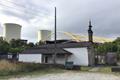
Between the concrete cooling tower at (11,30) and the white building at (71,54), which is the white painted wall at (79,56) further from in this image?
the concrete cooling tower at (11,30)

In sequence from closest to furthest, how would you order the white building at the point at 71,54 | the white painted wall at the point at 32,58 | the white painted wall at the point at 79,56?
the white painted wall at the point at 79,56 → the white building at the point at 71,54 → the white painted wall at the point at 32,58

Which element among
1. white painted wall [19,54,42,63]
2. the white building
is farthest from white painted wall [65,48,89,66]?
white painted wall [19,54,42,63]

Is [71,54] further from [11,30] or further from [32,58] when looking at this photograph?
[11,30]

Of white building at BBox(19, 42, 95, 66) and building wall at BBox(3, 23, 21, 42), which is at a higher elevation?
building wall at BBox(3, 23, 21, 42)

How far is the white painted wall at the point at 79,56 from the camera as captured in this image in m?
44.2

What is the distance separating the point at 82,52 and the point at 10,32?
7354cm

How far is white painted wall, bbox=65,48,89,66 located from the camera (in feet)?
145

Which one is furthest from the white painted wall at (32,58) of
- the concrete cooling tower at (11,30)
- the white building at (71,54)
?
the concrete cooling tower at (11,30)

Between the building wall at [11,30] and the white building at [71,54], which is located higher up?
the building wall at [11,30]

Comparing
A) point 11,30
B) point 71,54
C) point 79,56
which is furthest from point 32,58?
point 11,30

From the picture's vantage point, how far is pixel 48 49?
50.2m

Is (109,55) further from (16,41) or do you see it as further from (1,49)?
(16,41)

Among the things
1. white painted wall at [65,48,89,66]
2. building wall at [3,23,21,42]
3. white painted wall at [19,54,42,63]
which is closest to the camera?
white painted wall at [65,48,89,66]

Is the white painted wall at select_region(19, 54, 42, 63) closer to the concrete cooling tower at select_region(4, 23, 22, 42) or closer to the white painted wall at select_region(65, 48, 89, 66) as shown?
the white painted wall at select_region(65, 48, 89, 66)
